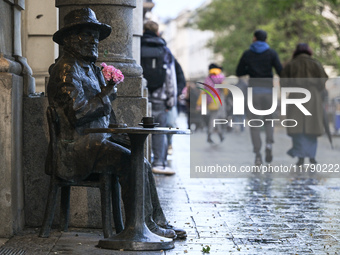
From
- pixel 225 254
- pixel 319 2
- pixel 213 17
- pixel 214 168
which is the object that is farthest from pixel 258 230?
pixel 213 17

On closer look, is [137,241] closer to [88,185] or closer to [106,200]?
[106,200]

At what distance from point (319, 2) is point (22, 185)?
3164 centimetres

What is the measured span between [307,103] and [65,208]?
920 cm

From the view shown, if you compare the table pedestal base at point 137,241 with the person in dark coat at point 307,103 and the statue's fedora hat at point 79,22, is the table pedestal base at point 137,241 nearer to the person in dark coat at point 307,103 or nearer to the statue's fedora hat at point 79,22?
the statue's fedora hat at point 79,22

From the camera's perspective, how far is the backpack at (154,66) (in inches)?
559

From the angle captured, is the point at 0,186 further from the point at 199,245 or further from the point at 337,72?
the point at 337,72

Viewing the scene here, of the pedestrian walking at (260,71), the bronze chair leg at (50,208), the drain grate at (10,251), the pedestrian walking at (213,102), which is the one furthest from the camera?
the pedestrian walking at (213,102)

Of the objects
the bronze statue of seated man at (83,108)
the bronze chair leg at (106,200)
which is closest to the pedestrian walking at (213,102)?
the bronze statue of seated man at (83,108)

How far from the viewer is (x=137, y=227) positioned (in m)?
7.33

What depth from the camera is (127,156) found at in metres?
7.43

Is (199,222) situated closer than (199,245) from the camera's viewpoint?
No

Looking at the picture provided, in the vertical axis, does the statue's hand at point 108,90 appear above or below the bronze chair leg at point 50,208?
above

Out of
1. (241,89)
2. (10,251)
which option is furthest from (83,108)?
(241,89)

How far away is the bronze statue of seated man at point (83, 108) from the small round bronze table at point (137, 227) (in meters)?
0.09
